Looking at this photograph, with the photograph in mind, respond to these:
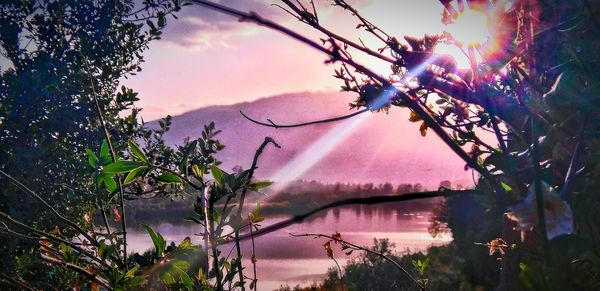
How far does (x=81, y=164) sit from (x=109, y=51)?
4.65ft

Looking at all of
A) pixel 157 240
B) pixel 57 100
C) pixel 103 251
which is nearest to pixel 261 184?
pixel 157 240

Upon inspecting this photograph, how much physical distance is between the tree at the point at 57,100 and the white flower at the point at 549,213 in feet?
15.2

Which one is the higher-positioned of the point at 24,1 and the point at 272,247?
the point at 24,1

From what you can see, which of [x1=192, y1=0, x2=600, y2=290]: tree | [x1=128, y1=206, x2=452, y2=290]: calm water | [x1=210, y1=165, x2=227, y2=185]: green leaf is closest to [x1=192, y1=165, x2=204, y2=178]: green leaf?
[x1=210, y1=165, x2=227, y2=185]: green leaf

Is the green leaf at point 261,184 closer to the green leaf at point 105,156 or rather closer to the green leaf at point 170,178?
the green leaf at point 170,178

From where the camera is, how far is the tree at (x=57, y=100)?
5023mm

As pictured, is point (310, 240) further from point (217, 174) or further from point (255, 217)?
point (217, 174)

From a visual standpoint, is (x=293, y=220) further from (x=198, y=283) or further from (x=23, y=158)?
(x=23, y=158)

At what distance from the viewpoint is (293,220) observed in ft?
1.22

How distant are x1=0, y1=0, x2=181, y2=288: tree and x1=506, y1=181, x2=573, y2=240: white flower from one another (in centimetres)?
462

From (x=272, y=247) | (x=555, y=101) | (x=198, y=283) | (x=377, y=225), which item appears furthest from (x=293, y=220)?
(x=377, y=225)

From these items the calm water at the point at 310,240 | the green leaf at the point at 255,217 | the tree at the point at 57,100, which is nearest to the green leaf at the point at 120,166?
the green leaf at the point at 255,217

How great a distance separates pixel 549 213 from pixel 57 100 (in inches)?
229

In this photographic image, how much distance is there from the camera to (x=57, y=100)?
5465 millimetres
